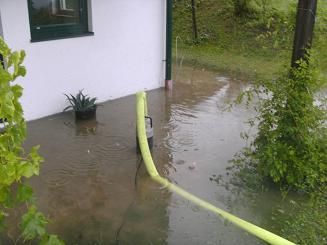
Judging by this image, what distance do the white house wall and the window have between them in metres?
0.12

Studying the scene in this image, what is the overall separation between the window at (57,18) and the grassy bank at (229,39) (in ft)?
13.5

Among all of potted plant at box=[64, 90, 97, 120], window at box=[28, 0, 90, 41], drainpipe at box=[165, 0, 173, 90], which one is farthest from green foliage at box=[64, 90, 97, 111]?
drainpipe at box=[165, 0, 173, 90]

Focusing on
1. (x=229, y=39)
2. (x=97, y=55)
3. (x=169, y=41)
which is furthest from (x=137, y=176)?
(x=229, y=39)

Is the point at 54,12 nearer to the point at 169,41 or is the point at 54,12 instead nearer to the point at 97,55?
the point at 97,55

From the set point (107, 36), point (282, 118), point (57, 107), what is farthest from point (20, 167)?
point (107, 36)

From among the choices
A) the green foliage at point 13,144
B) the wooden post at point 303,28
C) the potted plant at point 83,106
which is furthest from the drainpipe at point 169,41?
the green foliage at point 13,144

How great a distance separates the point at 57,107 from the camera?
6.68 meters

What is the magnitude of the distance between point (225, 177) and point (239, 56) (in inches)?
280

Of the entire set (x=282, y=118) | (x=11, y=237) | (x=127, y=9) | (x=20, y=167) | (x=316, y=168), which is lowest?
(x=11, y=237)

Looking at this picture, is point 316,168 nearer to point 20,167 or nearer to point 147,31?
point 20,167

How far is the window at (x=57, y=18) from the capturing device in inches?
241

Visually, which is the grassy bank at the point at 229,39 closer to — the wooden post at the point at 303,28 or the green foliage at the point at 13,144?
the wooden post at the point at 303,28

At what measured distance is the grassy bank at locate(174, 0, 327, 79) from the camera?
10312 millimetres

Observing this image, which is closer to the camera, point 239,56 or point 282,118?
point 282,118
